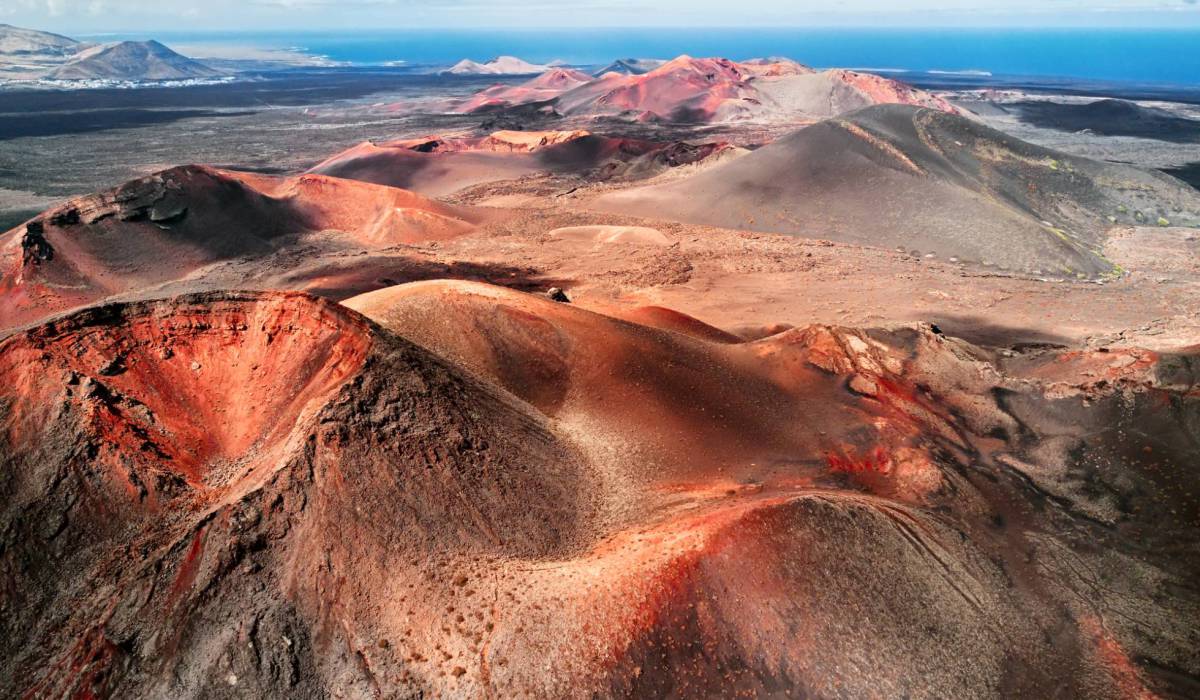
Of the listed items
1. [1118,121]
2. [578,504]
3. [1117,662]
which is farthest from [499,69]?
[1117,662]

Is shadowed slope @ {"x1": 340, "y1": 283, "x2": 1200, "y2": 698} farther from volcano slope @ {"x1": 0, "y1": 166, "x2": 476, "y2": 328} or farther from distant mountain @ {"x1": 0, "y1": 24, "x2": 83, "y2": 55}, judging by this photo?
distant mountain @ {"x1": 0, "y1": 24, "x2": 83, "y2": 55}

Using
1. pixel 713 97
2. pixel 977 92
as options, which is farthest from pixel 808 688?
pixel 977 92

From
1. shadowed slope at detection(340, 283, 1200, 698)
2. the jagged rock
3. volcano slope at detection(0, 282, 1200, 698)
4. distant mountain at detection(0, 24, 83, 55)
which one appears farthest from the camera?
distant mountain at detection(0, 24, 83, 55)

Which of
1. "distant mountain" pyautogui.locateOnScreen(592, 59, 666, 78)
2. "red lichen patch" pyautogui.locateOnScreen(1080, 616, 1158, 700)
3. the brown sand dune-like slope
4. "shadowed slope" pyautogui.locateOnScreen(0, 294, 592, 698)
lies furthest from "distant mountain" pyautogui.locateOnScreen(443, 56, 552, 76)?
"red lichen patch" pyautogui.locateOnScreen(1080, 616, 1158, 700)

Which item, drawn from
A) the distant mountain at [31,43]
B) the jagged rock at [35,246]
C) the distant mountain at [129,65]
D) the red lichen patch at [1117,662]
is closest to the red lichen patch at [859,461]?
the red lichen patch at [1117,662]

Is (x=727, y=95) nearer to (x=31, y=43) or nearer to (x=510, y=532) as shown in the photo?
(x=510, y=532)

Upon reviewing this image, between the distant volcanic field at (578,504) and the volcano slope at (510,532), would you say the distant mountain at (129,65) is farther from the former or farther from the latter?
the volcano slope at (510,532)

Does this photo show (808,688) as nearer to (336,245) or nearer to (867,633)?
(867,633)
